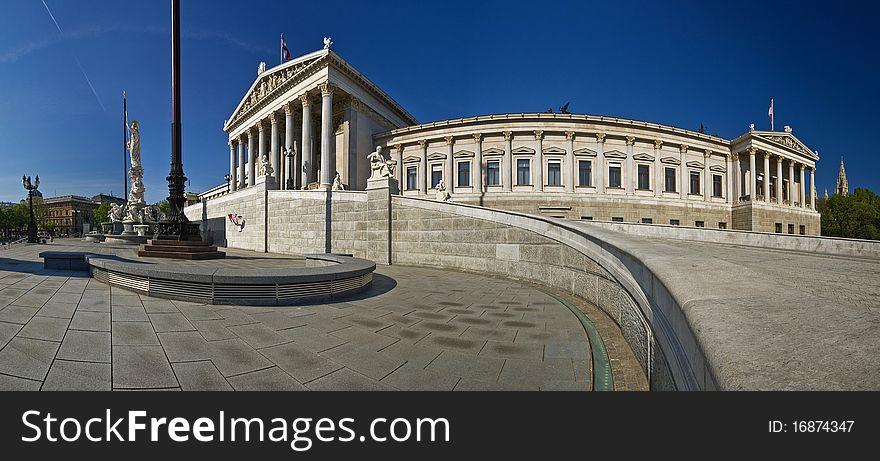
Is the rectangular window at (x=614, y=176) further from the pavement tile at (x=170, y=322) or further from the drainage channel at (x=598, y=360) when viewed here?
the pavement tile at (x=170, y=322)

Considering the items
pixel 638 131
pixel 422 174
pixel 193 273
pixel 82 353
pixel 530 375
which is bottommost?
pixel 530 375

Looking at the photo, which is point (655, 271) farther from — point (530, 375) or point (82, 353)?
point (82, 353)

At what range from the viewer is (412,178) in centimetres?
3631

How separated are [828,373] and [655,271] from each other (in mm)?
1715

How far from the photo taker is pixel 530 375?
353cm

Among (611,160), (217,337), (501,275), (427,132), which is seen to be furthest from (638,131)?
(217,337)

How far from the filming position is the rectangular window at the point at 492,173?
3300 cm

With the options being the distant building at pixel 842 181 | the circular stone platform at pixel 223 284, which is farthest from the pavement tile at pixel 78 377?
the distant building at pixel 842 181

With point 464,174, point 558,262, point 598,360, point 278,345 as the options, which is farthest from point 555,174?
point 278,345

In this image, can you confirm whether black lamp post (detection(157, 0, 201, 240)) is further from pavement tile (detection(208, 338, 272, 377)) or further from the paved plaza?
pavement tile (detection(208, 338, 272, 377))

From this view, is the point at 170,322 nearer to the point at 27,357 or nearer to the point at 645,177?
the point at 27,357

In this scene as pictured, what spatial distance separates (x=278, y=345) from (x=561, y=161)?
31806mm
